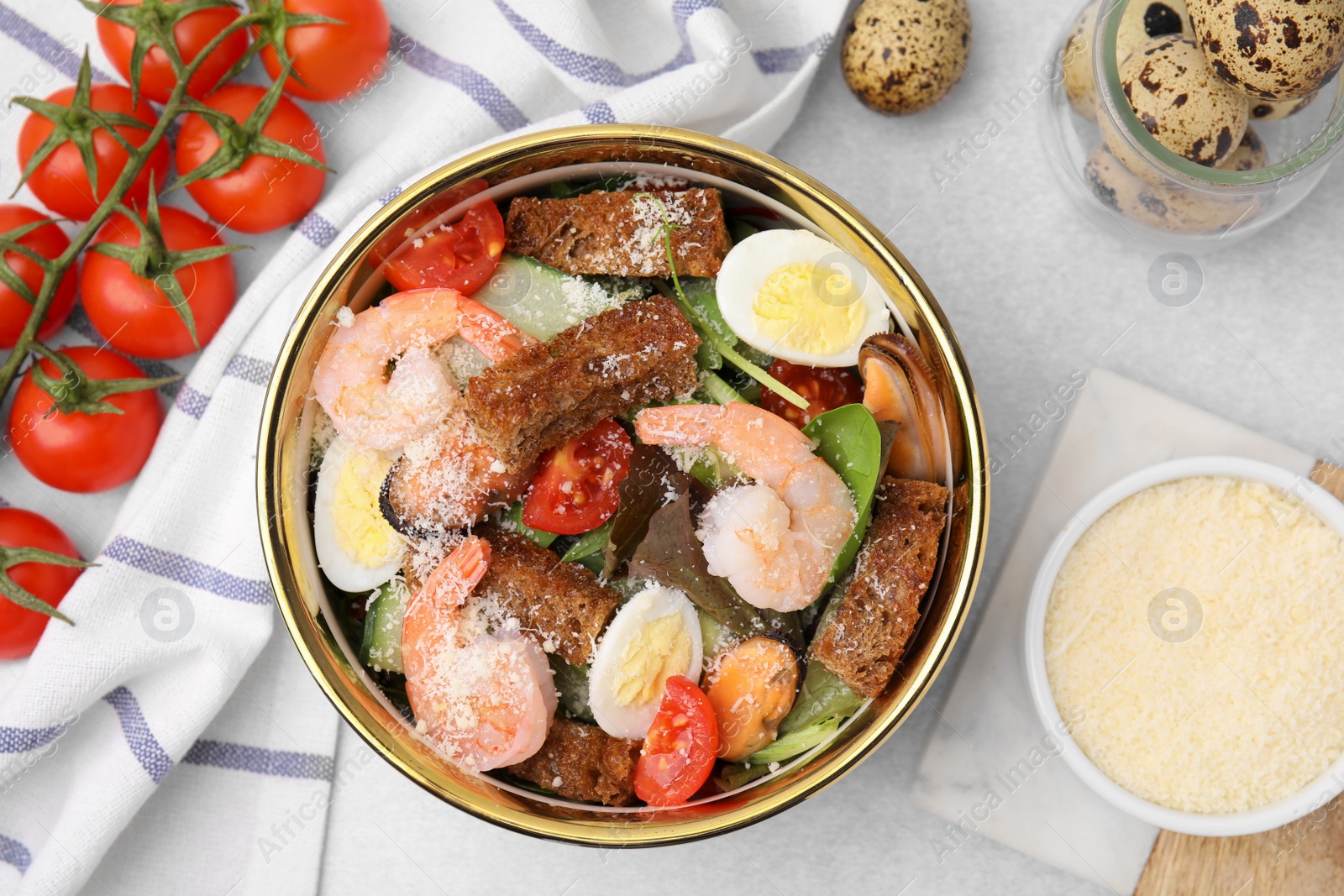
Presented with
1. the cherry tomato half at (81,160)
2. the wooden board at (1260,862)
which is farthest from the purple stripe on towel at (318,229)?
the wooden board at (1260,862)

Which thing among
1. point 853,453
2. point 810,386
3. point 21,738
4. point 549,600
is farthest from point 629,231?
point 21,738

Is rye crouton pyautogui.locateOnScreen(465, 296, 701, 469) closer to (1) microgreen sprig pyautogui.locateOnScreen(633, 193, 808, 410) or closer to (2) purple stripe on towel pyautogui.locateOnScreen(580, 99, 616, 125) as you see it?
(1) microgreen sprig pyautogui.locateOnScreen(633, 193, 808, 410)

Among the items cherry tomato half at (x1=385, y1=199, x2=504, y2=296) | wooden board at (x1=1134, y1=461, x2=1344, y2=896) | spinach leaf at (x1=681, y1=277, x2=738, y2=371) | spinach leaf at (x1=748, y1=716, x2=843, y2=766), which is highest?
cherry tomato half at (x1=385, y1=199, x2=504, y2=296)

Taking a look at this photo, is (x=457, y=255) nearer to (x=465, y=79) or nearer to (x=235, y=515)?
(x=465, y=79)

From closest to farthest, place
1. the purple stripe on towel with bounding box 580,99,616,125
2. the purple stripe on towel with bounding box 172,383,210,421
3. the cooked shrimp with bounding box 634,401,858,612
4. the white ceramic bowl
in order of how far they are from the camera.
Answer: the cooked shrimp with bounding box 634,401,858,612, the white ceramic bowl, the purple stripe on towel with bounding box 580,99,616,125, the purple stripe on towel with bounding box 172,383,210,421

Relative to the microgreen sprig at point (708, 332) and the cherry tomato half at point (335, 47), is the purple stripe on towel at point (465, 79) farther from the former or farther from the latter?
the microgreen sprig at point (708, 332)

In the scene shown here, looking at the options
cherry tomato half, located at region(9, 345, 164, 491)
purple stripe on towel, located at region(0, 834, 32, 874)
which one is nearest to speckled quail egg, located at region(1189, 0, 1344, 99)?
cherry tomato half, located at region(9, 345, 164, 491)
